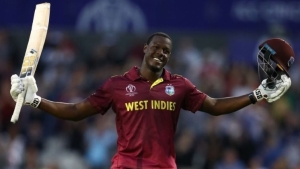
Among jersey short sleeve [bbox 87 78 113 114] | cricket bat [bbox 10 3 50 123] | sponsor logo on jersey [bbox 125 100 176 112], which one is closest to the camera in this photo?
sponsor logo on jersey [bbox 125 100 176 112]

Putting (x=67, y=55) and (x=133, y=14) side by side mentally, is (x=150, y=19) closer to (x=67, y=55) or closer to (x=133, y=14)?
(x=133, y=14)

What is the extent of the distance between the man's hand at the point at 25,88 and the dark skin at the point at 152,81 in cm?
15

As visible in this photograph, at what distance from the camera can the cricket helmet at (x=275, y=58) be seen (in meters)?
7.82

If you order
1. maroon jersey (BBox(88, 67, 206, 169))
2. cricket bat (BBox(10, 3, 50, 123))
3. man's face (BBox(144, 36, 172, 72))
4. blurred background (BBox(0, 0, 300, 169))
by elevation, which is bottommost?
maroon jersey (BBox(88, 67, 206, 169))

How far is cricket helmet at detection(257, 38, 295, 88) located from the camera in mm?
7820

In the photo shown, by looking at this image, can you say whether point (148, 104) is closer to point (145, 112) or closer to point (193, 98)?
point (145, 112)

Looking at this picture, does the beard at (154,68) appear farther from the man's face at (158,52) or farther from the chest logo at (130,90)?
the chest logo at (130,90)

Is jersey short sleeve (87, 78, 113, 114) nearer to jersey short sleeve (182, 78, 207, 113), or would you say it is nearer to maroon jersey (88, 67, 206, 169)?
maroon jersey (88, 67, 206, 169)

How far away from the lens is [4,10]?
13938mm

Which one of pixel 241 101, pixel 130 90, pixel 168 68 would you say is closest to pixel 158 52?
pixel 130 90

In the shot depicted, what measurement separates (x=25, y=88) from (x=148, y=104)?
0.98 metres

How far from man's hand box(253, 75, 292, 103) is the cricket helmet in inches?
2.2

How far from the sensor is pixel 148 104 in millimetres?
7609

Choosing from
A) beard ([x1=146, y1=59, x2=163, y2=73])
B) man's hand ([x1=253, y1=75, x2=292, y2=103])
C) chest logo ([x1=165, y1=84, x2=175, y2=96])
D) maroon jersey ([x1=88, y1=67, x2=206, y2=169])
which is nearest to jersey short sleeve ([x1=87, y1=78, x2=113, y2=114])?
maroon jersey ([x1=88, y1=67, x2=206, y2=169])
